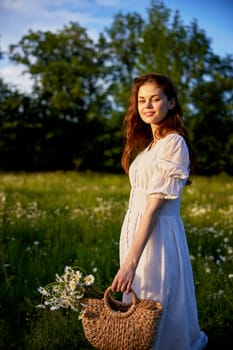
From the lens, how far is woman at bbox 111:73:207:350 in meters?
2.78

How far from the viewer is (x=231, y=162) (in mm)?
22703

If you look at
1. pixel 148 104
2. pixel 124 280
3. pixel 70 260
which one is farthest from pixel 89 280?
pixel 70 260

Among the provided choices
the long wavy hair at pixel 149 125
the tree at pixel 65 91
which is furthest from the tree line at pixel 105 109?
the long wavy hair at pixel 149 125

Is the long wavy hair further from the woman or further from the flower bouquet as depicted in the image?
the flower bouquet

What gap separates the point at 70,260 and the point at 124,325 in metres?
2.39

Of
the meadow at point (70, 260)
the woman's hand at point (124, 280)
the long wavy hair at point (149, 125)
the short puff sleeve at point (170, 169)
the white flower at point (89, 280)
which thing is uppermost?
the long wavy hair at point (149, 125)

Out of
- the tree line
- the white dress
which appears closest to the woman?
the white dress

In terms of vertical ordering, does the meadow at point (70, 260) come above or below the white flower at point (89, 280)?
below

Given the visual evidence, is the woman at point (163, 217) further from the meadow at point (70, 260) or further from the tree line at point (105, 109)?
the tree line at point (105, 109)

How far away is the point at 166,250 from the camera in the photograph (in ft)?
9.46

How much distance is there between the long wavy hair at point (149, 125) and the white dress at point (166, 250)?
13cm

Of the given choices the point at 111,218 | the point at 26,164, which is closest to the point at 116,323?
the point at 111,218

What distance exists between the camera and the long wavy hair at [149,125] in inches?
118

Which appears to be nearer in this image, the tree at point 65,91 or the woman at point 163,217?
the woman at point 163,217
